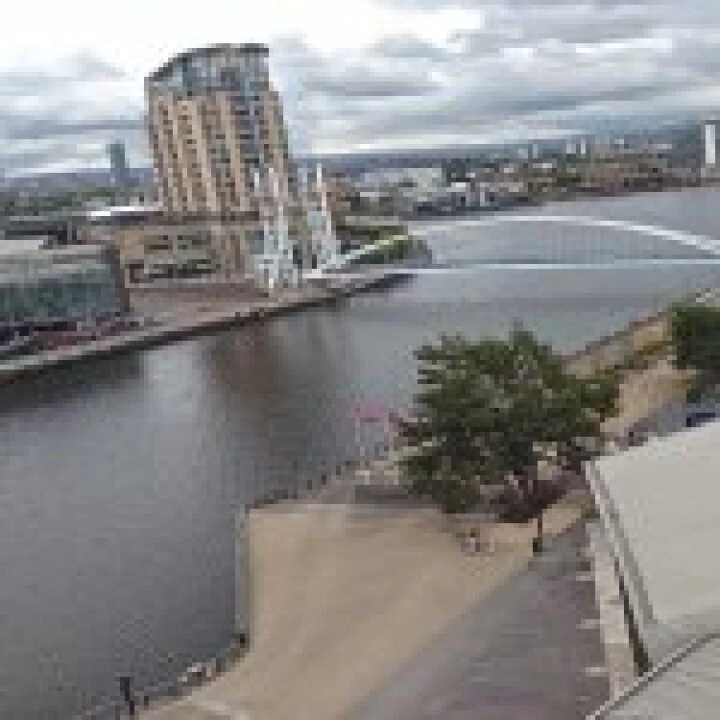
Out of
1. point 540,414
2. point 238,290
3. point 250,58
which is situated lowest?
point 238,290

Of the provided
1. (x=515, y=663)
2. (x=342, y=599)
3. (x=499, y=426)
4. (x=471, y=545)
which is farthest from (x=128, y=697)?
(x=499, y=426)

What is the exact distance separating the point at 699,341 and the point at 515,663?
27.9 m

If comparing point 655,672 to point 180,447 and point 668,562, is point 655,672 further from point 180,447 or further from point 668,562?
point 180,447

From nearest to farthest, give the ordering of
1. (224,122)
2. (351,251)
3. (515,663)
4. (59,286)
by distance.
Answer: (515,663) < (59,286) < (351,251) < (224,122)

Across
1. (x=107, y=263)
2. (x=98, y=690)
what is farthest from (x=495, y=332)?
(x=98, y=690)

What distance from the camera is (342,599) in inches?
1198

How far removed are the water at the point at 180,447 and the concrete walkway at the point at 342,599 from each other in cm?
149

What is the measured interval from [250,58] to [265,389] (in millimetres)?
70415

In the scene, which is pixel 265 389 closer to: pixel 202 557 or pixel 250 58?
pixel 202 557

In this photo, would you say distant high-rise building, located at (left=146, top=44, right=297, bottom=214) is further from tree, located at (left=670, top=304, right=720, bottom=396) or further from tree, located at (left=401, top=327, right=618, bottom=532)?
tree, located at (left=401, top=327, right=618, bottom=532)

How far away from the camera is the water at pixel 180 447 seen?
32.5 meters

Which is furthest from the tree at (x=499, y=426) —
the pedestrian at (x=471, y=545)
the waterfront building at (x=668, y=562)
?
the waterfront building at (x=668, y=562)

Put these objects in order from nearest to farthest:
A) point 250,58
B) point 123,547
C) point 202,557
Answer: point 202,557
point 123,547
point 250,58

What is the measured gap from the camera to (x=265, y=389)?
66.6m
